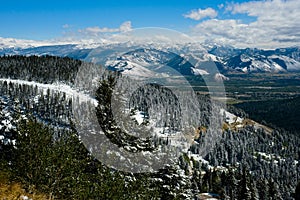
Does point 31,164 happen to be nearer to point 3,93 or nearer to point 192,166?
point 192,166

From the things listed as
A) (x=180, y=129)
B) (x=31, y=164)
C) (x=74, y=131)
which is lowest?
(x=180, y=129)

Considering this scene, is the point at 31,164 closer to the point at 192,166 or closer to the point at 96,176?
the point at 96,176

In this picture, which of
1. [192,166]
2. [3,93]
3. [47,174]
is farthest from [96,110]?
[3,93]

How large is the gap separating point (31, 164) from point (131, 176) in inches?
357

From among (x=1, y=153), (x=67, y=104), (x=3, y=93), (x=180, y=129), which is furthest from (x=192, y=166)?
(x=1, y=153)

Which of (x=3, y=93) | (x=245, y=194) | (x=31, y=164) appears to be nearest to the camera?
(x=31, y=164)

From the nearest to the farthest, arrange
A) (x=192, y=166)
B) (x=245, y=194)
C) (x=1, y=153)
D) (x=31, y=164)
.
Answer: (x=31, y=164) → (x=1, y=153) → (x=245, y=194) → (x=192, y=166)

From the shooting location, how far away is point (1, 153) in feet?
117

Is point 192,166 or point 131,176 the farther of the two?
point 192,166

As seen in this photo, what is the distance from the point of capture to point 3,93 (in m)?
188

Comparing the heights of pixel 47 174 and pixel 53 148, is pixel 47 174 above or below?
below

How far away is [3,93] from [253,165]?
161130 millimetres

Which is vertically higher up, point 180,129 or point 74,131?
point 74,131

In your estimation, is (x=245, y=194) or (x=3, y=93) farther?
(x=3, y=93)
